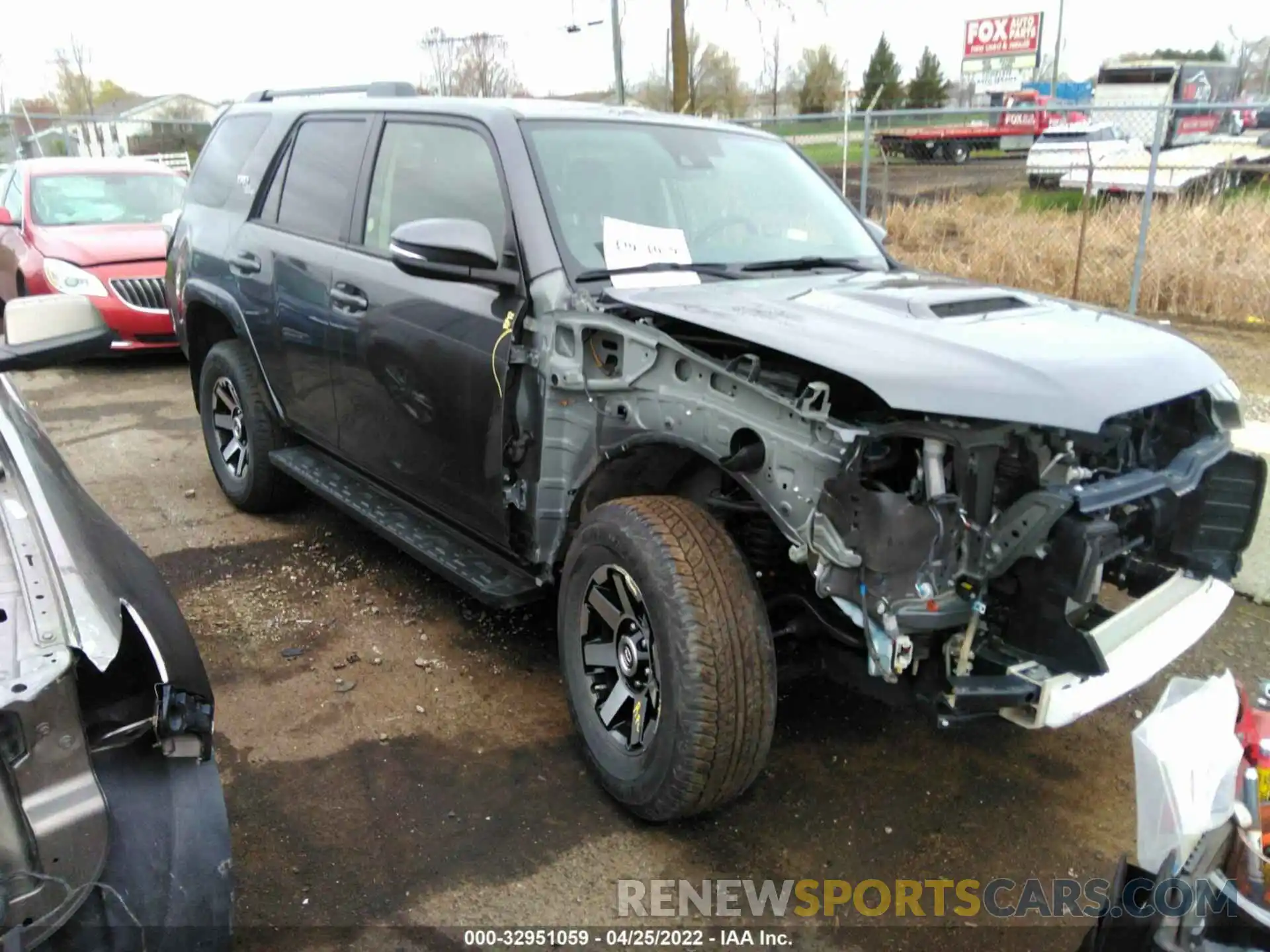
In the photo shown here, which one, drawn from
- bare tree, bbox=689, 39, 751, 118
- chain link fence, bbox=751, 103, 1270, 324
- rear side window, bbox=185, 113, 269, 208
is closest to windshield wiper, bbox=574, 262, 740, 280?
rear side window, bbox=185, 113, 269, 208

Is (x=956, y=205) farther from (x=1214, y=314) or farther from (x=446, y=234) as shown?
(x=446, y=234)

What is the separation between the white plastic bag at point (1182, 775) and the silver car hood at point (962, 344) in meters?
0.67

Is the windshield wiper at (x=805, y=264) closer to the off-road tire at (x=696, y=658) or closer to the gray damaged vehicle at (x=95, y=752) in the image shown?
the off-road tire at (x=696, y=658)

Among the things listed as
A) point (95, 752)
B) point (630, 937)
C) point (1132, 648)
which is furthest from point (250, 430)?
point (1132, 648)

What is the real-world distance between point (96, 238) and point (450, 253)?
6939mm

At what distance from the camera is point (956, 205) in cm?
1178

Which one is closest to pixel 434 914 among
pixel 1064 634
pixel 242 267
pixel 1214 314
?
pixel 1064 634

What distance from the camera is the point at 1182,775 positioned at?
5.71 feet

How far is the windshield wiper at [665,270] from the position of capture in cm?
322

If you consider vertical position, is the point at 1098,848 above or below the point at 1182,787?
below

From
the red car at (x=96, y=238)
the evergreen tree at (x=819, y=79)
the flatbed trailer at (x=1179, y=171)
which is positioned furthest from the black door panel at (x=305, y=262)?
the evergreen tree at (x=819, y=79)

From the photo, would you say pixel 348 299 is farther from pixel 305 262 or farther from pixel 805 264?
pixel 805 264

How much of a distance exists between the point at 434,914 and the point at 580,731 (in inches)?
27.9

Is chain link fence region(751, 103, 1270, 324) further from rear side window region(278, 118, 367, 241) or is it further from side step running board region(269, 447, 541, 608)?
side step running board region(269, 447, 541, 608)
